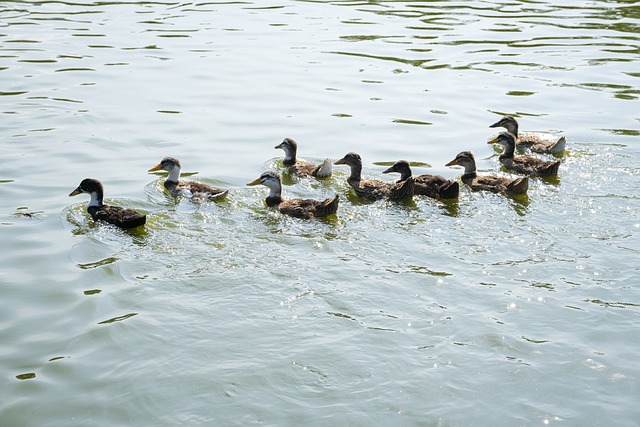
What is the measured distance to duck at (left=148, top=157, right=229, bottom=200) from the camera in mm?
11802

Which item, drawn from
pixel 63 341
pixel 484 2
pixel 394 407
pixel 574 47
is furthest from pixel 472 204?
pixel 484 2

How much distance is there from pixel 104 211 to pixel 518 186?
5450 millimetres

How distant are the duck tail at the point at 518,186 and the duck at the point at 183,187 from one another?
382cm

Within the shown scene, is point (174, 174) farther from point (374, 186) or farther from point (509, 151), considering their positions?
point (509, 151)

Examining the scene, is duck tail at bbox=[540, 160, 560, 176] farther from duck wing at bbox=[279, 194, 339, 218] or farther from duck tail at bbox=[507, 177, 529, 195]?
duck wing at bbox=[279, 194, 339, 218]

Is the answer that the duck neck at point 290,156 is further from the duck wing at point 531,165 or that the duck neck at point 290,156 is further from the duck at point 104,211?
the duck wing at point 531,165

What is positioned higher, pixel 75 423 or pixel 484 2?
pixel 484 2

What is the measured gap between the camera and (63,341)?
8.27 metres

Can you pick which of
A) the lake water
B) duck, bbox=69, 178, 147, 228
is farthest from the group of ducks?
the lake water

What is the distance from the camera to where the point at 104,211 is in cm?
1118

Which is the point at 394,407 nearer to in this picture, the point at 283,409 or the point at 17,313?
the point at 283,409

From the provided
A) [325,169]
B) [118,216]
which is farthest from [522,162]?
[118,216]

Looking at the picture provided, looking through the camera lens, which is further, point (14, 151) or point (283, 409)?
point (14, 151)

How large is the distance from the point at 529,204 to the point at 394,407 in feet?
17.6
